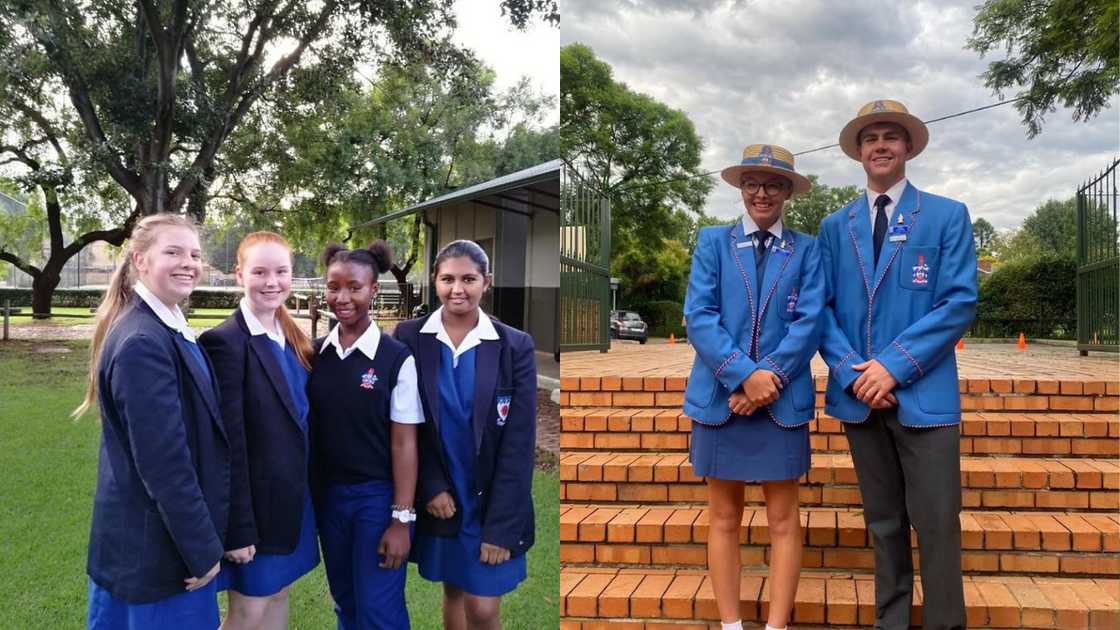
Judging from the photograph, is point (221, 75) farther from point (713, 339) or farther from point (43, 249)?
point (43, 249)

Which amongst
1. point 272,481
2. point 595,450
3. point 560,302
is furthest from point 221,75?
point 272,481

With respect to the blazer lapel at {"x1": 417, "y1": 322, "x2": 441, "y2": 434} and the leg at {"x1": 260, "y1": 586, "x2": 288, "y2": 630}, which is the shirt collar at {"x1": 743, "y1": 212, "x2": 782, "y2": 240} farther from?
the leg at {"x1": 260, "y1": 586, "x2": 288, "y2": 630}

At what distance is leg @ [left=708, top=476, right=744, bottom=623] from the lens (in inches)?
85.7

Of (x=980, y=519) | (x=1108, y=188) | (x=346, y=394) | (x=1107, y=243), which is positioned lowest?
(x=980, y=519)

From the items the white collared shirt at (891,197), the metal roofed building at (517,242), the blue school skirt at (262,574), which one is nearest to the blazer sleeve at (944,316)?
the white collared shirt at (891,197)

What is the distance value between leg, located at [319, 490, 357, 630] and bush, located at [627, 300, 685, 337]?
40.1 feet

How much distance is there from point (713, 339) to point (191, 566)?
138cm

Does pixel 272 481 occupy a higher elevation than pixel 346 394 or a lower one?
lower

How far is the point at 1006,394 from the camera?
3283 millimetres

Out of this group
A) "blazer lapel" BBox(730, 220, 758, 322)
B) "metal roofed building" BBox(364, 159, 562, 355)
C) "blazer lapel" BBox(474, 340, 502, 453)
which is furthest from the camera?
"metal roofed building" BBox(364, 159, 562, 355)

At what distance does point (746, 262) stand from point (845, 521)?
1.11 m

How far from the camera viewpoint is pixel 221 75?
34.3ft

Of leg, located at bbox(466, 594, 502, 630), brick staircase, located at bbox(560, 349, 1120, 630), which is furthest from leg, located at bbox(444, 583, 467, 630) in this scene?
brick staircase, located at bbox(560, 349, 1120, 630)

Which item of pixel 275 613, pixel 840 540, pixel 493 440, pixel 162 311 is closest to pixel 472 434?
pixel 493 440
